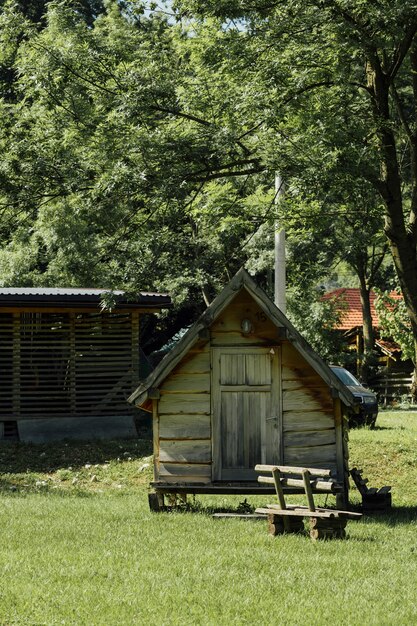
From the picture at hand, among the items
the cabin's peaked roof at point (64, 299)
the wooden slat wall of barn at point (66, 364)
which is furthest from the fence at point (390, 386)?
the cabin's peaked roof at point (64, 299)

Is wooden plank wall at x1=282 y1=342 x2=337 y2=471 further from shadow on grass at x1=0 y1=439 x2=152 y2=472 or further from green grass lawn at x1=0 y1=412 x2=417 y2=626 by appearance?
shadow on grass at x1=0 y1=439 x2=152 y2=472

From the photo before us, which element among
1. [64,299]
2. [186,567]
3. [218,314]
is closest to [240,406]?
[218,314]

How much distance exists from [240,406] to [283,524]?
3.02m

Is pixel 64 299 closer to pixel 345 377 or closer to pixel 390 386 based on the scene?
pixel 345 377

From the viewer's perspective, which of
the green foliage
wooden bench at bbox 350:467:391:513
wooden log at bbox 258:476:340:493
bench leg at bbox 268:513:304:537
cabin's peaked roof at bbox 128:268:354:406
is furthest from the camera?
the green foliage

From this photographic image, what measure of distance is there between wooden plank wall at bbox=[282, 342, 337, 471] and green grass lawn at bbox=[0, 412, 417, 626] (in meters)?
1.31

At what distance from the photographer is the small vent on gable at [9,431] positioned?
2350 cm

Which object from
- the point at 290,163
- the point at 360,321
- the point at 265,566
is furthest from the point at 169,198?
the point at 360,321

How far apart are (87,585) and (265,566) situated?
6.39ft

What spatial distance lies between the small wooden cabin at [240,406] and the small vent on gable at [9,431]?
9.31 metres

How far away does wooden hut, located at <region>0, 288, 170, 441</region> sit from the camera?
2347 centimetres

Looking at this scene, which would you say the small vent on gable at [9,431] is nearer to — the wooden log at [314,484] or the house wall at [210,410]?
the house wall at [210,410]

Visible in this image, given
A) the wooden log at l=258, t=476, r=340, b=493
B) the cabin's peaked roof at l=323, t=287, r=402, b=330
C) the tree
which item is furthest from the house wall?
the cabin's peaked roof at l=323, t=287, r=402, b=330

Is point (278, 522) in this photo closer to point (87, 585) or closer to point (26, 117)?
point (87, 585)
